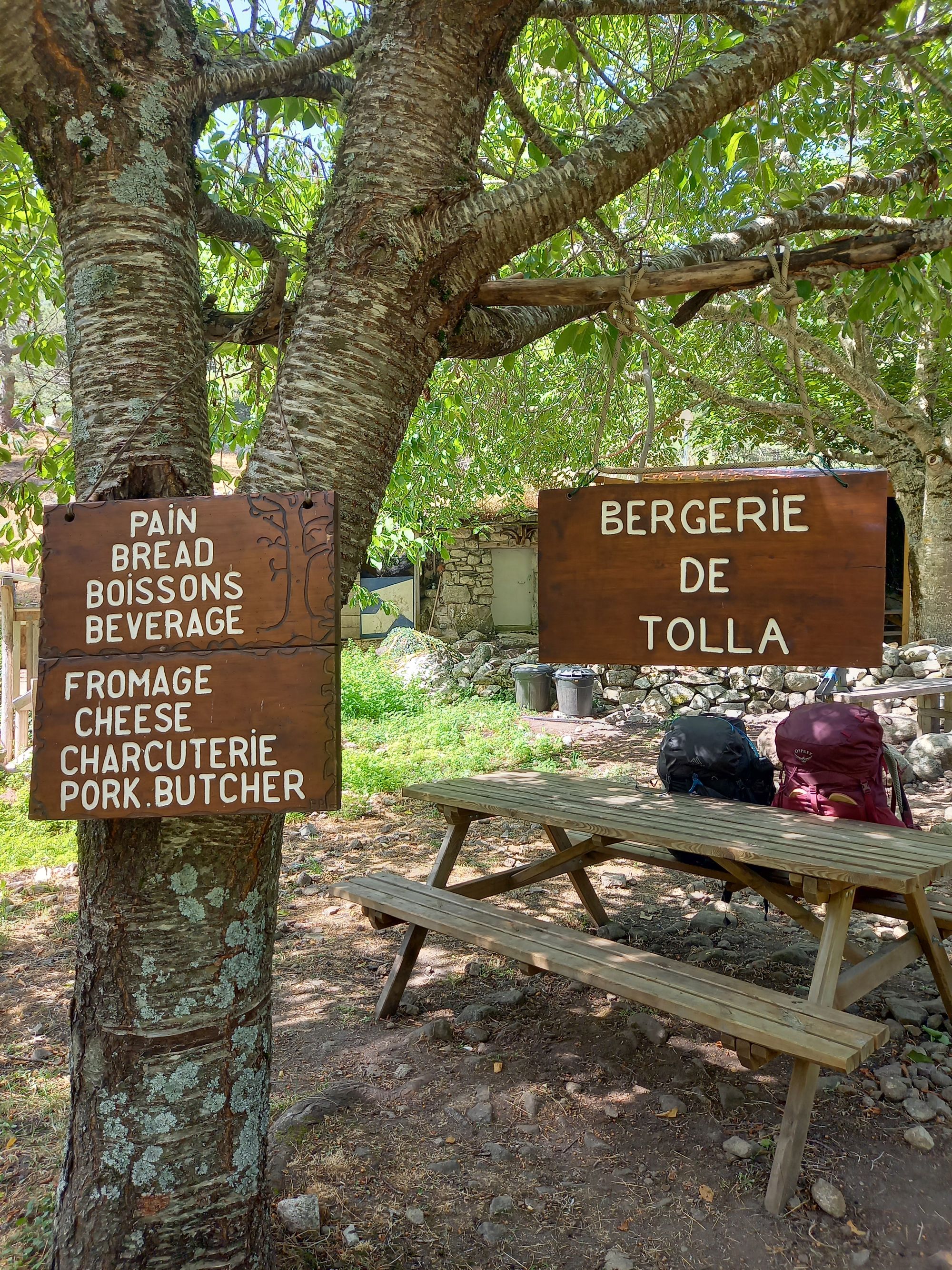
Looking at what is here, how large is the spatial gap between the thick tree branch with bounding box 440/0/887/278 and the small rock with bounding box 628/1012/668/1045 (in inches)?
106

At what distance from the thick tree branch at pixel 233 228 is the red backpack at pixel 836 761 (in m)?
2.58

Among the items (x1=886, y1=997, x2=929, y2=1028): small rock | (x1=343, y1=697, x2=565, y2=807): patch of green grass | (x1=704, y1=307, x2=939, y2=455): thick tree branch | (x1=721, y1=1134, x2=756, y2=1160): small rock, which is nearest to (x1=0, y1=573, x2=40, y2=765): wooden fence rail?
(x1=343, y1=697, x2=565, y2=807): patch of green grass

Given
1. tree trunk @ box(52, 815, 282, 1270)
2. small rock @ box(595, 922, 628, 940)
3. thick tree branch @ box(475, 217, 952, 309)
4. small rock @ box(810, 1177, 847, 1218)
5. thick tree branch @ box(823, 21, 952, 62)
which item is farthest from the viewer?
small rock @ box(595, 922, 628, 940)

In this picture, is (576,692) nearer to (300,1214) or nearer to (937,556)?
(937,556)

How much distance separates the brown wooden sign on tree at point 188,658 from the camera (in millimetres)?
1560

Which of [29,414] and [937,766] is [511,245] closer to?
[29,414]

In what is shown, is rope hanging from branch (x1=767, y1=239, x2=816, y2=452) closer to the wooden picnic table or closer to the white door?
the wooden picnic table

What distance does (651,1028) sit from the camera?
317 centimetres

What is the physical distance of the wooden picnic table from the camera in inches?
91.1

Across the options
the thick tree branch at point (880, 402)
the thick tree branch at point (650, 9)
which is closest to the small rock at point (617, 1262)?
the thick tree branch at point (650, 9)

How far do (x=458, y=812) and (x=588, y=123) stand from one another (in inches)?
169

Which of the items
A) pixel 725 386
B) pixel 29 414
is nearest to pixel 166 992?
pixel 29 414

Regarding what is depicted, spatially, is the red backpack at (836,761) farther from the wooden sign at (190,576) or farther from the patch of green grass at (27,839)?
the patch of green grass at (27,839)

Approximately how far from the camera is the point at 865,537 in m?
1.82
